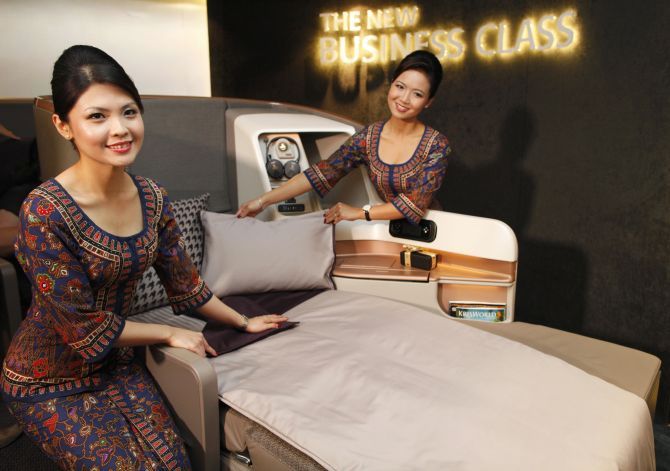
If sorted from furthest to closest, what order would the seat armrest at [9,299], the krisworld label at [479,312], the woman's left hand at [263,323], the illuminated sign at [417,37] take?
the illuminated sign at [417,37] → the krisworld label at [479,312] → the seat armrest at [9,299] → the woman's left hand at [263,323]

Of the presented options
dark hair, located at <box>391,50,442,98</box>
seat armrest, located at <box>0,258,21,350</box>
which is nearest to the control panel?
dark hair, located at <box>391,50,442,98</box>

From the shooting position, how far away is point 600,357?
1.86 m

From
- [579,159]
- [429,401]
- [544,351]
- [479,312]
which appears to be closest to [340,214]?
[479,312]

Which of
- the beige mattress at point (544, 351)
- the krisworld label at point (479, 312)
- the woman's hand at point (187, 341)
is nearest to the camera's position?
the beige mattress at point (544, 351)

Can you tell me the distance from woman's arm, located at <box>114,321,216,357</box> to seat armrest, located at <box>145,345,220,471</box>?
0.02 m

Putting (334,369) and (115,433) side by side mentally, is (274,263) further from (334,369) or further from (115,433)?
(115,433)

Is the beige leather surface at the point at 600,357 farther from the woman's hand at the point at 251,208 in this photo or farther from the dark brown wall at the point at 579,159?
the dark brown wall at the point at 579,159

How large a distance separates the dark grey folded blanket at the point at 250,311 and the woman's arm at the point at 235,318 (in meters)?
0.02

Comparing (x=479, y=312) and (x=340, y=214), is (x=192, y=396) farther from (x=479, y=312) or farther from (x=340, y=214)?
(x=479, y=312)

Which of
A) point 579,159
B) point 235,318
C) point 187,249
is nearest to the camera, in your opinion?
point 235,318

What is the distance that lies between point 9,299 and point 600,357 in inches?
82.6

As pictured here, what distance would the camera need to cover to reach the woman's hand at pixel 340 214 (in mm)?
2365

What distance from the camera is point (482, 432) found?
4.32 feet

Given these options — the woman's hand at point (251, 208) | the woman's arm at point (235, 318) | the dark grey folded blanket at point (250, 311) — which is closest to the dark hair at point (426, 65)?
the woman's hand at point (251, 208)
